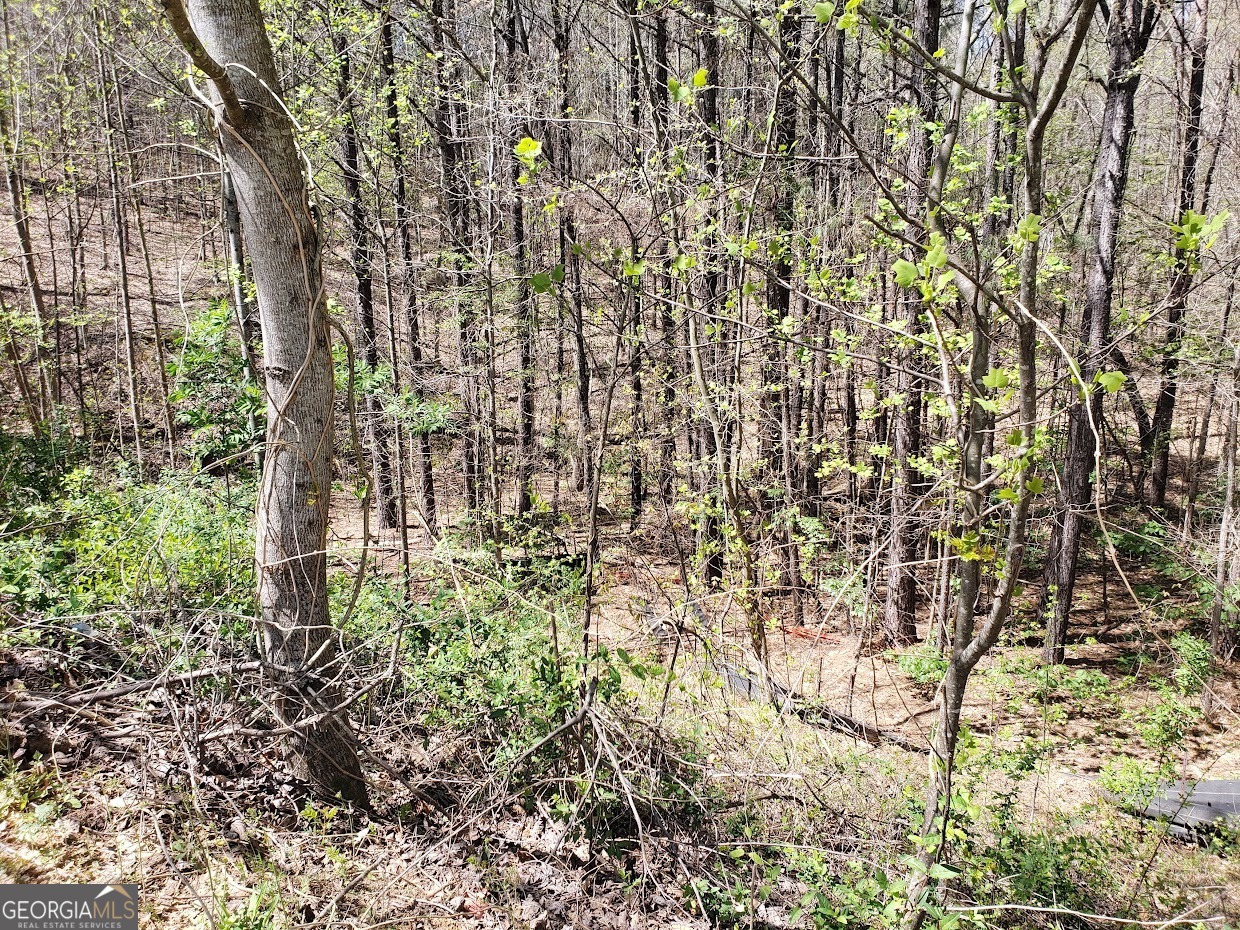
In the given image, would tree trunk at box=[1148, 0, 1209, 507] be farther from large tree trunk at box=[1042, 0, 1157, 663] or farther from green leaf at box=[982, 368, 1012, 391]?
green leaf at box=[982, 368, 1012, 391]

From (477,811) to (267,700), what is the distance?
1.12 metres

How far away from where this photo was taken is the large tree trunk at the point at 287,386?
8.57ft

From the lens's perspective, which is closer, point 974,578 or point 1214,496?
point 974,578

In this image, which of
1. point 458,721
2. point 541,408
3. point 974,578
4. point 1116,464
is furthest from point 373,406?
point 1116,464

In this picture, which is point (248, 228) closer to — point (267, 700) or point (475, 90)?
point (267, 700)

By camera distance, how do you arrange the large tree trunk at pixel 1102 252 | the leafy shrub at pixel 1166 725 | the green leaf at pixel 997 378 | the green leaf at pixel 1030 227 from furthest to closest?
1. the large tree trunk at pixel 1102 252
2. the leafy shrub at pixel 1166 725
3. the green leaf at pixel 1030 227
4. the green leaf at pixel 997 378

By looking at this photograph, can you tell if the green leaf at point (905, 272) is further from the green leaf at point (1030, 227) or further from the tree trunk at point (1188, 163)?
the tree trunk at point (1188, 163)

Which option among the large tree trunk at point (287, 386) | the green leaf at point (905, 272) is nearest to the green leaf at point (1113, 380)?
the green leaf at point (905, 272)

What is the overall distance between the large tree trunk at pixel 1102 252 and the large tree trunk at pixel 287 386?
9122 millimetres

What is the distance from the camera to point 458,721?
3.78 m

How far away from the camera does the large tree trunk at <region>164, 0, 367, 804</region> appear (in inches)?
103

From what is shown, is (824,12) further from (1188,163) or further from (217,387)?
(1188,163)

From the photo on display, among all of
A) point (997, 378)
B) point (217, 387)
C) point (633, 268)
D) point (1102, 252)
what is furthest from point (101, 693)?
point (1102, 252)

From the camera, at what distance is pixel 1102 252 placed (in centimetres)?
998
